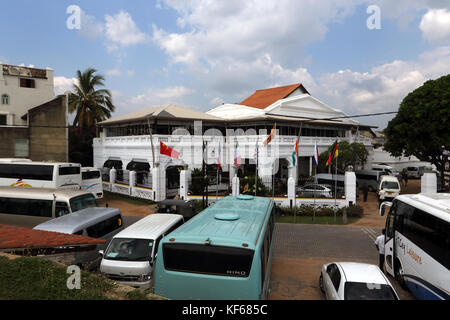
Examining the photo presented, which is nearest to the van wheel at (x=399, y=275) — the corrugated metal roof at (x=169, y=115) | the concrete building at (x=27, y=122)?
the corrugated metal roof at (x=169, y=115)

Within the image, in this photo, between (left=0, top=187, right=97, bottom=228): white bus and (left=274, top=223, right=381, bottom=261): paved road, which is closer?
(left=274, top=223, right=381, bottom=261): paved road

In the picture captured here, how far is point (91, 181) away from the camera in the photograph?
2366 cm

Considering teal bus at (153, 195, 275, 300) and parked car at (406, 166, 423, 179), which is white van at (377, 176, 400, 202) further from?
parked car at (406, 166, 423, 179)

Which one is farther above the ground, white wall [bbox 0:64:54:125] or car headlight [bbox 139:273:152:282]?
white wall [bbox 0:64:54:125]

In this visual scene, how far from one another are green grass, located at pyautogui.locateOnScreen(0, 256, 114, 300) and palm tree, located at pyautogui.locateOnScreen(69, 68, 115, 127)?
29586 mm

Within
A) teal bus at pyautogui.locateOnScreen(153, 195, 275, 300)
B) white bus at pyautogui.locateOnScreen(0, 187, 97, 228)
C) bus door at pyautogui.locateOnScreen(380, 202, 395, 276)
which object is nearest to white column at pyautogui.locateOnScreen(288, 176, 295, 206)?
bus door at pyautogui.locateOnScreen(380, 202, 395, 276)

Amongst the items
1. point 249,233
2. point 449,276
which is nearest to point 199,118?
point 249,233

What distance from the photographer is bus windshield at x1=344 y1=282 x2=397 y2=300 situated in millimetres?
6520

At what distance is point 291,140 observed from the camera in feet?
85.3

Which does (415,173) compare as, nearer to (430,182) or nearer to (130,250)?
(430,182)

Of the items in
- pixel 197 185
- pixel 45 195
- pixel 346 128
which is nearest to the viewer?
pixel 45 195

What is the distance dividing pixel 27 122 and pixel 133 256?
2531 centimetres

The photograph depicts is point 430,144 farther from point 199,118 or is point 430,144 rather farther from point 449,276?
point 449,276

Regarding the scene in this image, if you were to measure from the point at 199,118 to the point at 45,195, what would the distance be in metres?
14.8
